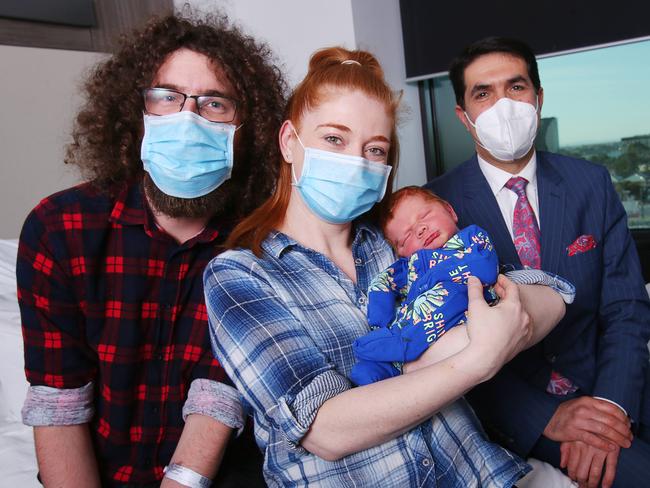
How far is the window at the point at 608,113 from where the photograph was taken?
3168 mm

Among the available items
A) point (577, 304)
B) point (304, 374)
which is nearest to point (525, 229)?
point (577, 304)

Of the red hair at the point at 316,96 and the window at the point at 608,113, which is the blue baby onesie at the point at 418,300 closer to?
the red hair at the point at 316,96

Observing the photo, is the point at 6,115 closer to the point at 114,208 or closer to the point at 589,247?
the point at 114,208

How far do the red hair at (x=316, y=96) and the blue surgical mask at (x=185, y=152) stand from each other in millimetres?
149

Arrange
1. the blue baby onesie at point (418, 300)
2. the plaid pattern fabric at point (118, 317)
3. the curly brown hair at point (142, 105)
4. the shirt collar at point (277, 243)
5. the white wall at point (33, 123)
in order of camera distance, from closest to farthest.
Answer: the blue baby onesie at point (418, 300), the shirt collar at point (277, 243), the plaid pattern fabric at point (118, 317), the curly brown hair at point (142, 105), the white wall at point (33, 123)

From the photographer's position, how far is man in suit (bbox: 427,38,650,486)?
1529 mm

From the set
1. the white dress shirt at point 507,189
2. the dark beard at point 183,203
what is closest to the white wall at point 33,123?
the dark beard at point 183,203

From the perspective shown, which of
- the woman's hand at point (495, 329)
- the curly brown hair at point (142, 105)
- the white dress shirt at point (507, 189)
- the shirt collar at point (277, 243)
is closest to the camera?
the woman's hand at point (495, 329)

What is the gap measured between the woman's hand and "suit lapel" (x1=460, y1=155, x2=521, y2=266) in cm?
66

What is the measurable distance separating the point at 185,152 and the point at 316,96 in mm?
333

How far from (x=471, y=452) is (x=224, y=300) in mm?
584

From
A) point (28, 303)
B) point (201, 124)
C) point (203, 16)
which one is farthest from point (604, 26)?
point (28, 303)

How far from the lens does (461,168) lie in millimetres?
1956

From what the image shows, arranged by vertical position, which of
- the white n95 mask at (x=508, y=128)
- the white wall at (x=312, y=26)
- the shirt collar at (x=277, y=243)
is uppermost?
the white wall at (x=312, y=26)
